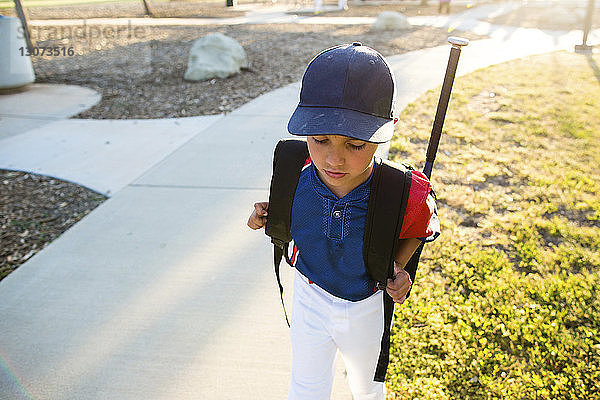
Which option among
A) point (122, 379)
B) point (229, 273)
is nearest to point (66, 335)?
point (122, 379)

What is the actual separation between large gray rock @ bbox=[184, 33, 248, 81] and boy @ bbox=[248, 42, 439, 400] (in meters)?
5.89

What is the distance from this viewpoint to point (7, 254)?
307 centimetres

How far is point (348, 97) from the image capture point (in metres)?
1.24

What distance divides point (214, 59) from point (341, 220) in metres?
6.33

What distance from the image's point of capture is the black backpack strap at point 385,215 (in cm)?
134

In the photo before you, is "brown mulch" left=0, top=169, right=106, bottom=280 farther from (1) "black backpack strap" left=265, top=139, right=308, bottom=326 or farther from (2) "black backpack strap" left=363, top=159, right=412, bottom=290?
(2) "black backpack strap" left=363, top=159, right=412, bottom=290

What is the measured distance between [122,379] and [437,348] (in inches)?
59.2

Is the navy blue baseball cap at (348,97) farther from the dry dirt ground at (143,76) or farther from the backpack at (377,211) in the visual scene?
the dry dirt ground at (143,76)

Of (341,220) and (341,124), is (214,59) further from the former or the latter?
(341,124)

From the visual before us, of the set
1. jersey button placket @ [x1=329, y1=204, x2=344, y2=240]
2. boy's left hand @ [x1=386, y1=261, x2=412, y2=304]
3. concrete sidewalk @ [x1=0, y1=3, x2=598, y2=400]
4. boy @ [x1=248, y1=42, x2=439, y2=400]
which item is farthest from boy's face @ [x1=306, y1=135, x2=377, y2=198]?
concrete sidewalk @ [x1=0, y1=3, x2=598, y2=400]

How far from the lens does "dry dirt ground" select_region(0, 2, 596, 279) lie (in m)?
3.53

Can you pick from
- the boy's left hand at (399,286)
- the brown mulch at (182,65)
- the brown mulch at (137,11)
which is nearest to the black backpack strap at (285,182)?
the boy's left hand at (399,286)

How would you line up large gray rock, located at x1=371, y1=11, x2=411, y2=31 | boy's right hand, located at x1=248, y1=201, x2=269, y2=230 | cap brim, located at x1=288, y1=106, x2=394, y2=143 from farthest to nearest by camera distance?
large gray rock, located at x1=371, y1=11, x2=411, y2=31, boy's right hand, located at x1=248, y1=201, x2=269, y2=230, cap brim, located at x1=288, y1=106, x2=394, y2=143

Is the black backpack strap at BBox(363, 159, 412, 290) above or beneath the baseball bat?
beneath
